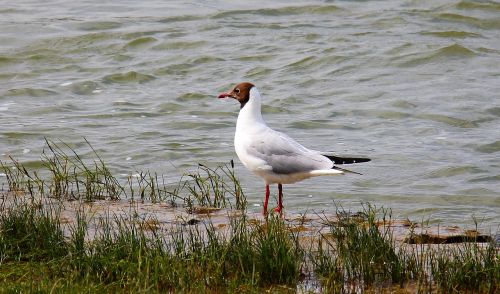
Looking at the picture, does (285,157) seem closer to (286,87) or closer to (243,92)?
(243,92)

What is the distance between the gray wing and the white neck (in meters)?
0.29

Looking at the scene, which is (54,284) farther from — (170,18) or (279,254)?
(170,18)

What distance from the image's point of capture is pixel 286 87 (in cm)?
1623

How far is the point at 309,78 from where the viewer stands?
16594 mm

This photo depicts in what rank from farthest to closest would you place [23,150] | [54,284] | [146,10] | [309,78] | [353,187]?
[146,10]
[309,78]
[23,150]
[353,187]
[54,284]

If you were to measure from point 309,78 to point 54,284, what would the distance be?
1131 centimetres

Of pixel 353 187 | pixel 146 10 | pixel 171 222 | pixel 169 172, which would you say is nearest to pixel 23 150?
pixel 169 172

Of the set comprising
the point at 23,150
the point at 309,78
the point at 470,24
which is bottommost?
the point at 23,150

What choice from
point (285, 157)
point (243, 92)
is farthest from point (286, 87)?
point (285, 157)

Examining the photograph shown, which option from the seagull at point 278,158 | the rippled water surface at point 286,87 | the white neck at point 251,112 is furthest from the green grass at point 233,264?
the rippled water surface at point 286,87

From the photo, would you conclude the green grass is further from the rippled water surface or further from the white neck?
the rippled water surface

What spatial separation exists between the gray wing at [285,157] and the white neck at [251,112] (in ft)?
0.95

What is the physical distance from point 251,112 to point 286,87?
7.40 meters

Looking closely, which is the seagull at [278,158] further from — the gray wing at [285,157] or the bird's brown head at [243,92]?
the bird's brown head at [243,92]
